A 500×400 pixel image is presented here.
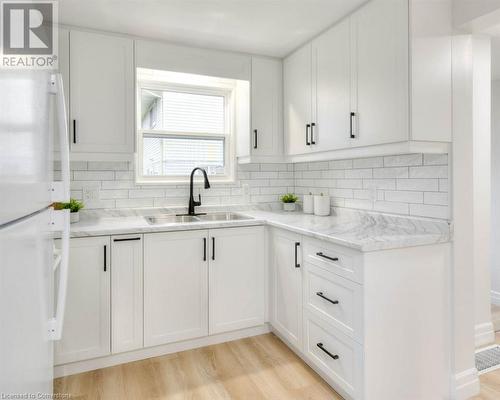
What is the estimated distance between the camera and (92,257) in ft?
7.02

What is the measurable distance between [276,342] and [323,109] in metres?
1.76

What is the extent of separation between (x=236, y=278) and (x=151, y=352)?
2.53 ft

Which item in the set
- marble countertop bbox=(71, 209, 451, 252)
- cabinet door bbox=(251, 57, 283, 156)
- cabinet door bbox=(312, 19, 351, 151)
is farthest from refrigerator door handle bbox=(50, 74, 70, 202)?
cabinet door bbox=(251, 57, 283, 156)

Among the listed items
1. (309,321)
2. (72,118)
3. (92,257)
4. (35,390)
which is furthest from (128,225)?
(35,390)

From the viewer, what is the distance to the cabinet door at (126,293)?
7.23 feet

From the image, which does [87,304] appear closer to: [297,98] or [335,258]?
[335,258]

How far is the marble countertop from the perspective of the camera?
1.75m

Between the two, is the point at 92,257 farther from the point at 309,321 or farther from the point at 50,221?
the point at 309,321

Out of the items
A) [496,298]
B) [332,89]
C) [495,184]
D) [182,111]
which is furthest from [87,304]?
[495,184]

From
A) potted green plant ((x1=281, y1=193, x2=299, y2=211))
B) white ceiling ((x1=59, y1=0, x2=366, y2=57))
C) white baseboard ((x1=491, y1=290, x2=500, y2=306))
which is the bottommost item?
white baseboard ((x1=491, y1=290, x2=500, y2=306))

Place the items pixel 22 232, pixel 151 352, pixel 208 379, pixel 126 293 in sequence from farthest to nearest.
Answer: pixel 151 352 → pixel 126 293 → pixel 208 379 → pixel 22 232

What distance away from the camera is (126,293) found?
7.36 ft

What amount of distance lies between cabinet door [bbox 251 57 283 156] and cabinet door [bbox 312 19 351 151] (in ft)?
1.67

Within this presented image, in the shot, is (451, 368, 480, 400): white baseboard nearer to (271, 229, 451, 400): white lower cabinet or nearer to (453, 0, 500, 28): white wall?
(271, 229, 451, 400): white lower cabinet
